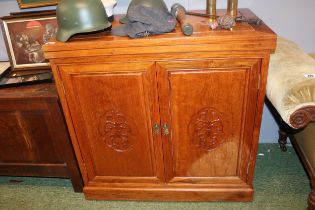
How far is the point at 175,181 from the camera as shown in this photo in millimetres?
1669

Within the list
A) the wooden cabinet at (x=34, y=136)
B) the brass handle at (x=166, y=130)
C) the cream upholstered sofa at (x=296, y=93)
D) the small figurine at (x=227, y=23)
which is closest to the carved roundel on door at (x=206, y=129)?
the brass handle at (x=166, y=130)

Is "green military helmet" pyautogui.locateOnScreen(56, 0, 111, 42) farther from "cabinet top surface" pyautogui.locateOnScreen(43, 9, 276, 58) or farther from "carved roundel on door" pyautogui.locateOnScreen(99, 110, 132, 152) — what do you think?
"carved roundel on door" pyautogui.locateOnScreen(99, 110, 132, 152)

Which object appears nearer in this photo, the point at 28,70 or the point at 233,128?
the point at 233,128

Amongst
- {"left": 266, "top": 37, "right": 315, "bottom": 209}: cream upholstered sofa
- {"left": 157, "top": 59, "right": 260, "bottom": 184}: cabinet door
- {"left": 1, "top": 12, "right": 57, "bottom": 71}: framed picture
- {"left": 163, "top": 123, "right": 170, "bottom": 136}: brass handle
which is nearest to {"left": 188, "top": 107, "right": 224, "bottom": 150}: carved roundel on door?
{"left": 157, "top": 59, "right": 260, "bottom": 184}: cabinet door

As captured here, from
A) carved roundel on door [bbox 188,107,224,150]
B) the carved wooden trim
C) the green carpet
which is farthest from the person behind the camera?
the green carpet

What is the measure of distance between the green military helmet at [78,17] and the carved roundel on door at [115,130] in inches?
16.3

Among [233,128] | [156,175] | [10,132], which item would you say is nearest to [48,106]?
[10,132]

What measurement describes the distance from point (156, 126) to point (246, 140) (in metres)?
0.46

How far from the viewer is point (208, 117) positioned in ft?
4.71

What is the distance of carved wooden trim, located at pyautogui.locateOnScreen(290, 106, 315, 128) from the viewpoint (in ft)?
3.81

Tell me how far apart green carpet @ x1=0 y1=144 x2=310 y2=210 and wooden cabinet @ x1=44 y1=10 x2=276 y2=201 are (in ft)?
0.18

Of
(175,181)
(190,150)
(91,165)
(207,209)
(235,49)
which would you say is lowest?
→ (207,209)

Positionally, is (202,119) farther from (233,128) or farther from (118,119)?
(118,119)

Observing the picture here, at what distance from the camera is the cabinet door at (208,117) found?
1.31m
